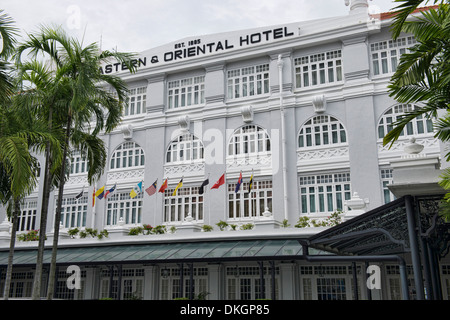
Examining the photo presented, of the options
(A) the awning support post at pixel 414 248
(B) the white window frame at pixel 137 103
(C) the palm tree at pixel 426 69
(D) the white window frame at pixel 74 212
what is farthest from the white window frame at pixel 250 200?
(C) the palm tree at pixel 426 69

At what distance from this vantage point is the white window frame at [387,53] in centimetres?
2492

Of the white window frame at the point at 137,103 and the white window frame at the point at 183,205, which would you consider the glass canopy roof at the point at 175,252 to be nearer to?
the white window frame at the point at 183,205

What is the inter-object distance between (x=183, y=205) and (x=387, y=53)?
45.7 ft

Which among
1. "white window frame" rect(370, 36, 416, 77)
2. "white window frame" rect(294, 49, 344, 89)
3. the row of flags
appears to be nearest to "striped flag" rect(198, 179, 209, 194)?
the row of flags

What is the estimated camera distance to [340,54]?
26.4 metres

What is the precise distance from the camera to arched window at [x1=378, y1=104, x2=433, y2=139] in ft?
77.0

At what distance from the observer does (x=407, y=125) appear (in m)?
24.0

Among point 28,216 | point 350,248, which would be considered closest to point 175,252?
point 350,248

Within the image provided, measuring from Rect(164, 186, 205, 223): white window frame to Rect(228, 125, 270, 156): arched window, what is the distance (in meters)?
3.20

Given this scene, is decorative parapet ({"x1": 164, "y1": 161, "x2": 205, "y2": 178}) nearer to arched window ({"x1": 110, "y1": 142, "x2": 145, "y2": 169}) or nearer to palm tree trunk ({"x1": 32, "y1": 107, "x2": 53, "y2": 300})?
arched window ({"x1": 110, "y1": 142, "x2": 145, "y2": 169})

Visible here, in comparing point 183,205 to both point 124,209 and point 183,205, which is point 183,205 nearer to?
point 183,205

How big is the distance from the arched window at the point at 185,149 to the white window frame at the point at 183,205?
1.86 m
